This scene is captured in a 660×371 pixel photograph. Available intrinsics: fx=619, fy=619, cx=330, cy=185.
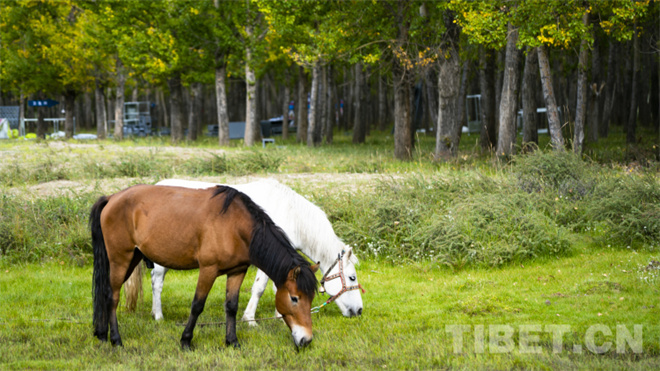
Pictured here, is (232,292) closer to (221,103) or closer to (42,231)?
(42,231)

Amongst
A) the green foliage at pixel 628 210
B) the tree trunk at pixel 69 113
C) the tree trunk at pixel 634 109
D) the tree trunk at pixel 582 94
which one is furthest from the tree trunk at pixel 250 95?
the green foliage at pixel 628 210

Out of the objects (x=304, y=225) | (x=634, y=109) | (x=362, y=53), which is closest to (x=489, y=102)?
(x=362, y=53)

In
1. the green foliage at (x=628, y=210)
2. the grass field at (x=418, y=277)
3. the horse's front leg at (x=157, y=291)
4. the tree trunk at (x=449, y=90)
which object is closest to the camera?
the grass field at (x=418, y=277)

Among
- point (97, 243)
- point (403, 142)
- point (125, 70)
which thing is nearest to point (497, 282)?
point (97, 243)

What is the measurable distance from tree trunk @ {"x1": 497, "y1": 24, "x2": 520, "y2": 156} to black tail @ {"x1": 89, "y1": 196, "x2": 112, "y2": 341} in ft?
45.9

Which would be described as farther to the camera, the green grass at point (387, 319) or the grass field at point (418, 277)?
the grass field at point (418, 277)

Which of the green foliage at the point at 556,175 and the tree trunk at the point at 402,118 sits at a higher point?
the tree trunk at the point at 402,118

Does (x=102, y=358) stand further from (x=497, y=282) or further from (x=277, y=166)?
(x=277, y=166)

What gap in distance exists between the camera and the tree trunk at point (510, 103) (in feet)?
60.1

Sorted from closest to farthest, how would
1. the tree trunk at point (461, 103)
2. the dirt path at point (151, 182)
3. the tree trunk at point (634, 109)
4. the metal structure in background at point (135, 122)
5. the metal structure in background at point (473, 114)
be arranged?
1. the dirt path at point (151, 182)
2. the tree trunk at point (461, 103)
3. the tree trunk at point (634, 109)
4. the metal structure in background at point (473, 114)
5. the metal structure in background at point (135, 122)

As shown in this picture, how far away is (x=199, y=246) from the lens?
5.86 metres

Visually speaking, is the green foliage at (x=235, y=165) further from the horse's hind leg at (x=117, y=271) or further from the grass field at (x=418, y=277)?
the horse's hind leg at (x=117, y=271)

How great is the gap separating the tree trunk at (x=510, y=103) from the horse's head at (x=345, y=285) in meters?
12.4

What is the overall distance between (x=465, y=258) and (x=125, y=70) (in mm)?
26154
